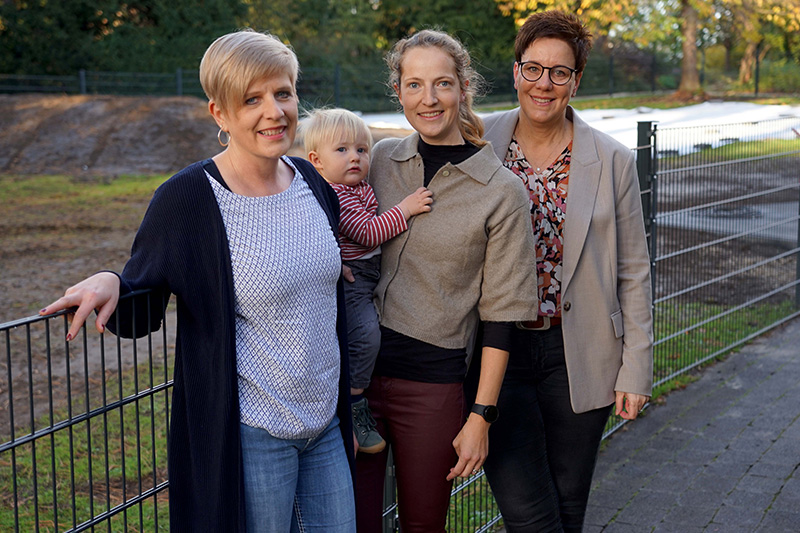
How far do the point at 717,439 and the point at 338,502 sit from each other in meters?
3.71

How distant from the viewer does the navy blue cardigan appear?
2211mm

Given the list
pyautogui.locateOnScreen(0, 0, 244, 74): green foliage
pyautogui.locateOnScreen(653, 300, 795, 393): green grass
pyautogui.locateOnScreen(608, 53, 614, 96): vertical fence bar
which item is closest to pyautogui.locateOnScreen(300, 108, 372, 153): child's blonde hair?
pyautogui.locateOnScreen(653, 300, 795, 393): green grass

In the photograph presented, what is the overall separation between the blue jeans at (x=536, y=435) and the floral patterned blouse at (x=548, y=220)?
13 cm

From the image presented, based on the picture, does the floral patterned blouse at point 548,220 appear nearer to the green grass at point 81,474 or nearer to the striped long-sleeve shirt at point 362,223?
the striped long-sleeve shirt at point 362,223

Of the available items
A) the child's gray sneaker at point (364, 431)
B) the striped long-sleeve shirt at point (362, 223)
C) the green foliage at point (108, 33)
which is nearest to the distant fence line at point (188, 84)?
the green foliage at point (108, 33)

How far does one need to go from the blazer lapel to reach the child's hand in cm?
57

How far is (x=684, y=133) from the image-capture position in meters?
5.88

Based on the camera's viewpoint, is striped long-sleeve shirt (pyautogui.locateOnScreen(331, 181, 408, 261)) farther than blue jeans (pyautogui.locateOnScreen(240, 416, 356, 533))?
Yes

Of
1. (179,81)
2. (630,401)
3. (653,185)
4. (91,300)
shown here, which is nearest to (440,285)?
(630,401)

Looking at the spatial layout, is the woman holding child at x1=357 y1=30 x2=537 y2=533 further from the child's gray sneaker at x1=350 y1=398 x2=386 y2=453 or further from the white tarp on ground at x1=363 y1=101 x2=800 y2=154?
the white tarp on ground at x1=363 y1=101 x2=800 y2=154

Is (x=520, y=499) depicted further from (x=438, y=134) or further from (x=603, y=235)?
(x=438, y=134)

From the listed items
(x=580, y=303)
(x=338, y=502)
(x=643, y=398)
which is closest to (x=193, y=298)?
(x=338, y=502)

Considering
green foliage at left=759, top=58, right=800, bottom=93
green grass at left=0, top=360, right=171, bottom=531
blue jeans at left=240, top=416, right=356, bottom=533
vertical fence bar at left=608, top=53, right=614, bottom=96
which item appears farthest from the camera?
vertical fence bar at left=608, top=53, right=614, bottom=96

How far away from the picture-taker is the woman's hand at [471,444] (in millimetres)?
2789
